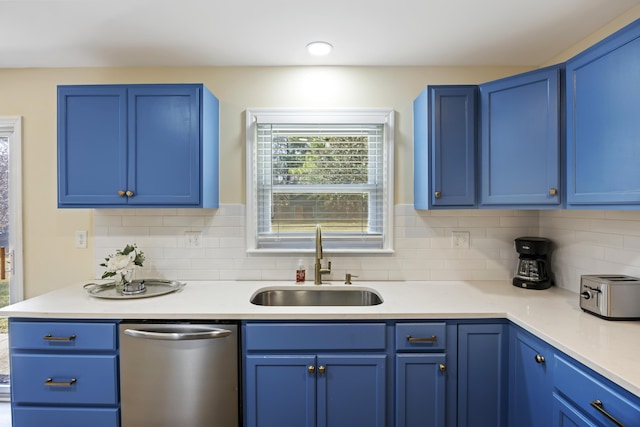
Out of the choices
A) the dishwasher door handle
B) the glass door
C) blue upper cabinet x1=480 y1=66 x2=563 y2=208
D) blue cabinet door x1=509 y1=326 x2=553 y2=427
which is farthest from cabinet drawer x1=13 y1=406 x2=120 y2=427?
blue upper cabinet x1=480 y1=66 x2=563 y2=208

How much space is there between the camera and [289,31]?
76.0 inches

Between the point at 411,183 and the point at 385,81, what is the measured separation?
0.72 m

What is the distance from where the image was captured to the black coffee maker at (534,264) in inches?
85.4

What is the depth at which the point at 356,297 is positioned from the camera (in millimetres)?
2291

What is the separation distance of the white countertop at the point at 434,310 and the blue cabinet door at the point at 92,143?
2.04 ft

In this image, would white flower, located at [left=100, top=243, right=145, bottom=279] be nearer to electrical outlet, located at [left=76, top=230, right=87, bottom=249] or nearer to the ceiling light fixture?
electrical outlet, located at [left=76, top=230, right=87, bottom=249]

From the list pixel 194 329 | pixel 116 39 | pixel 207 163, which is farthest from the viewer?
pixel 207 163

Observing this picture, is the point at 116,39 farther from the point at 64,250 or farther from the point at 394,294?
the point at 394,294

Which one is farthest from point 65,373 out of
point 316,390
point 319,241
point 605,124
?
point 605,124

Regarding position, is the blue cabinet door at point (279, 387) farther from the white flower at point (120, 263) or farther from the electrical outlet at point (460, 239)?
the electrical outlet at point (460, 239)

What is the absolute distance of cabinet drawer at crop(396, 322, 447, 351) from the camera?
1.74 meters

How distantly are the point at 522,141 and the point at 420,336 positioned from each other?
1173 millimetres

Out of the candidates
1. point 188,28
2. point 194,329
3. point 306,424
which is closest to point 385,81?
point 188,28

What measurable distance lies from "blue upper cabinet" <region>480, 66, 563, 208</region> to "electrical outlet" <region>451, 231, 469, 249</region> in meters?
0.36
